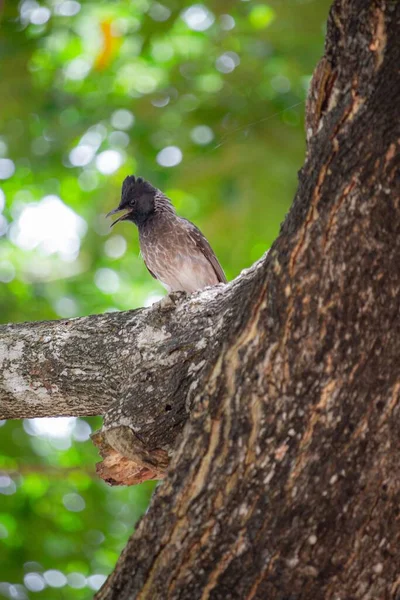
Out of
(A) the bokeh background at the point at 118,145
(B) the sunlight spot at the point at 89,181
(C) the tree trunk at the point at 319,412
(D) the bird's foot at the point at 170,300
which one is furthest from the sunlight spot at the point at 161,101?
(C) the tree trunk at the point at 319,412

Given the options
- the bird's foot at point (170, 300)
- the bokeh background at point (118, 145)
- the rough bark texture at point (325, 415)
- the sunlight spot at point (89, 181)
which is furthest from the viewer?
the sunlight spot at point (89, 181)

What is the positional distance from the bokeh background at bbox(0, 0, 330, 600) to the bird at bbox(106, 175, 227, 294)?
0.18 metres

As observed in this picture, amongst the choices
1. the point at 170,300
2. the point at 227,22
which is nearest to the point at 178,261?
the point at 227,22

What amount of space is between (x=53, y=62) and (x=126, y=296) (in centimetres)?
304

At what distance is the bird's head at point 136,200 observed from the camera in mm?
6336

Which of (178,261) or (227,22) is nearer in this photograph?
(227,22)

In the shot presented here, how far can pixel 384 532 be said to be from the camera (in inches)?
91.1

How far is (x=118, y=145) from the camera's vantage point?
6.60 metres

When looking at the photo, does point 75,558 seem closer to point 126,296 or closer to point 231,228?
point 231,228

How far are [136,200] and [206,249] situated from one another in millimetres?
675

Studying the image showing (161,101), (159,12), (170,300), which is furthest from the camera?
(161,101)

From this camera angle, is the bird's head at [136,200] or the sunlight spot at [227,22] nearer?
the sunlight spot at [227,22]

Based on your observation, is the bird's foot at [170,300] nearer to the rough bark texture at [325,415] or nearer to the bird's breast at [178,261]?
the rough bark texture at [325,415]

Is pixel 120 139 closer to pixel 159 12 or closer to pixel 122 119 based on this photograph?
pixel 122 119
